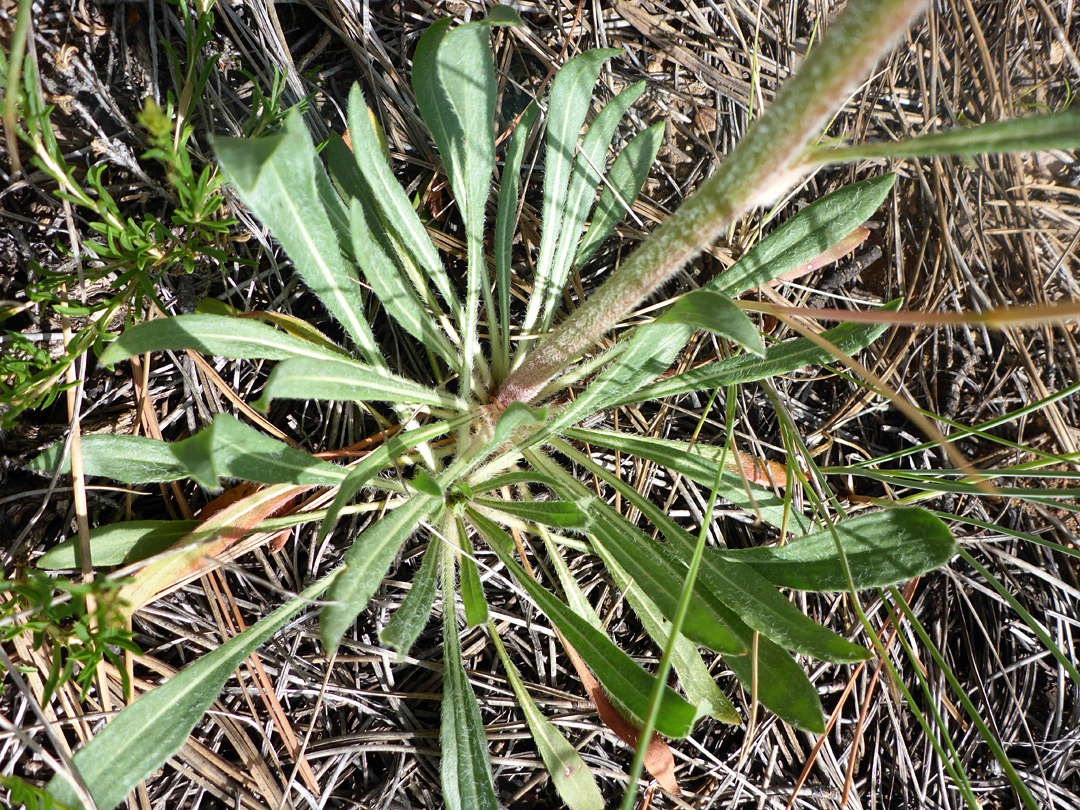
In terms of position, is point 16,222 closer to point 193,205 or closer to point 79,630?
point 193,205

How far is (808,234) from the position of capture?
1.77 meters

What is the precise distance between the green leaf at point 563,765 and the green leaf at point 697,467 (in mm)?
606

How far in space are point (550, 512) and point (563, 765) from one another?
0.74 m

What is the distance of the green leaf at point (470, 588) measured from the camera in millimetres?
1449

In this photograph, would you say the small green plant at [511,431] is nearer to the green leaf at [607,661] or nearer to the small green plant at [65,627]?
the green leaf at [607,661]

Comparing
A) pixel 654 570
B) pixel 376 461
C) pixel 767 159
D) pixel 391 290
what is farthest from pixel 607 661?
pixel 767 159

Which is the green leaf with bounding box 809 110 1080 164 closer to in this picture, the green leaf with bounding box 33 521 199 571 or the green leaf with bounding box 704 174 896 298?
the green leaf with bounding box 704 174 896 298

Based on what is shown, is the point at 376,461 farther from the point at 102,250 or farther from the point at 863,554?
the point at 863,554

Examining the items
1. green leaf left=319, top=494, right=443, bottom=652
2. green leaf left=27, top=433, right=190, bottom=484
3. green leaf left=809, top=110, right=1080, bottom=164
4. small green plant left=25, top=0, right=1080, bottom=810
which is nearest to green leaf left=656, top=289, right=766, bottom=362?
small green plant left=25, top=0, right=1080, bottom=810

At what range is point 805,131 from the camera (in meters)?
0.93

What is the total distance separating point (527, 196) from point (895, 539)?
57.9 inches

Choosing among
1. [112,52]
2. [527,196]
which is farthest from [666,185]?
[112,52]

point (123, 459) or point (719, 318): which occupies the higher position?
point (719, 318)

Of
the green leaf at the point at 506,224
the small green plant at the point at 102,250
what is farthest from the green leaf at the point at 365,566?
the small green plant at the point at 102,250
